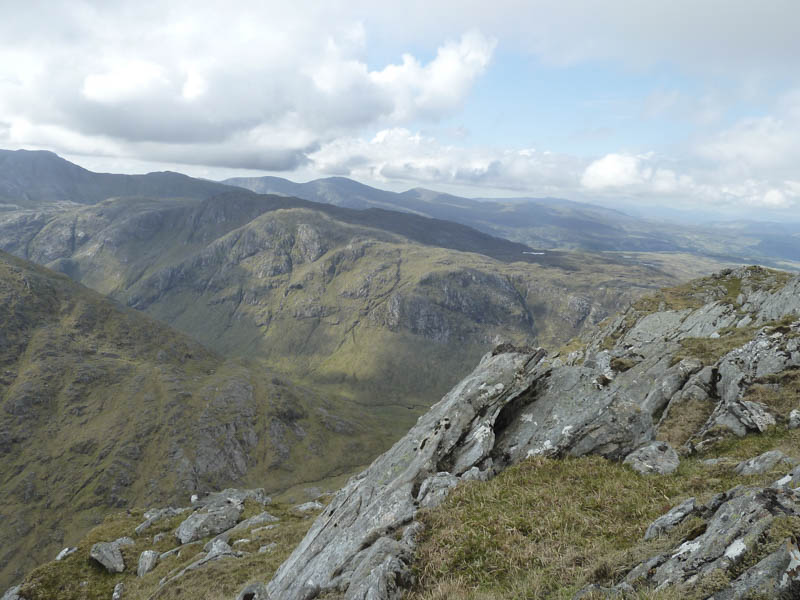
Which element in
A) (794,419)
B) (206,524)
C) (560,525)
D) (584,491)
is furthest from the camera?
(206,524)

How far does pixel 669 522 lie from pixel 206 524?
167 feet

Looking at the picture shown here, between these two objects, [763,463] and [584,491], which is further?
[763,463]

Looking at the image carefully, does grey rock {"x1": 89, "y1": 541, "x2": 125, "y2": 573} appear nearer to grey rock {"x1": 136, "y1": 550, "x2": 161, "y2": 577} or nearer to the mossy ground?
grey rock {"x1": 136, "y1": 550, "x2": 161, "y2": 577}

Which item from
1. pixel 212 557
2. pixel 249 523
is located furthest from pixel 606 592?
pixel 249 523

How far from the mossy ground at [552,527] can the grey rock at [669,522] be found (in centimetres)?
48

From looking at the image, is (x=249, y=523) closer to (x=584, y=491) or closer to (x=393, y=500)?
(x=393, y=500)

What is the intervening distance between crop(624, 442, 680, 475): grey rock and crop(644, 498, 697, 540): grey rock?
5819mm

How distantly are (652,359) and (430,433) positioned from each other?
88.0 feet

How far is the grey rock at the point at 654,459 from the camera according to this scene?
17.2 meters

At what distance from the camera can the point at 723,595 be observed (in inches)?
280

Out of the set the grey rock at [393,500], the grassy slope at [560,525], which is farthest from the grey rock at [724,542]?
the grey rock at [393,500]

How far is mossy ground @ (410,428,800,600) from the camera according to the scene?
10641 millimetres

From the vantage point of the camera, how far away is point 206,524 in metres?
46.2

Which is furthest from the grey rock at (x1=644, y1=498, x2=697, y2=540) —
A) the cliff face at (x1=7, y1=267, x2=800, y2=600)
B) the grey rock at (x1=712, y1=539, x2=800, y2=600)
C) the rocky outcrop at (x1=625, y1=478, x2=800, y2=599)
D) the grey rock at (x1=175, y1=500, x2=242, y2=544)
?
the grey rock at (x1=175, y1=500, x2=242, y2=544)
